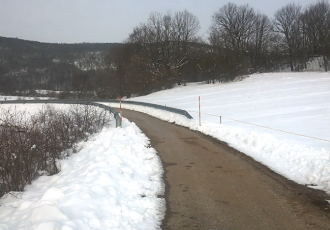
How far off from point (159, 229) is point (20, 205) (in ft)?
8.77

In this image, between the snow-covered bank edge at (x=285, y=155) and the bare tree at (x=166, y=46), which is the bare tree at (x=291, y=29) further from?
the snow-covered bank edge at (x=285, y=155)

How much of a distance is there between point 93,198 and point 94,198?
2 centimetres

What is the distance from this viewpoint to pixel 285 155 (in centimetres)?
892

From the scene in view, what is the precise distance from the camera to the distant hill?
12476cm

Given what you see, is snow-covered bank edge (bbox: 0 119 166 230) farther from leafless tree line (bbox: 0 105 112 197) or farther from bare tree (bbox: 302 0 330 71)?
bare tree (bbox: 302 0 330 71)

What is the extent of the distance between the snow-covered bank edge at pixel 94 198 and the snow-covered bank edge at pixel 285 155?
3478 millimetres

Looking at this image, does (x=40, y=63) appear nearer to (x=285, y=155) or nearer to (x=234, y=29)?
(x=234, y=29)

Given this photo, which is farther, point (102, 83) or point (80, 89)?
point (80, 89)

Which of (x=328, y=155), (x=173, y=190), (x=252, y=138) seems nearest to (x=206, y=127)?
(x=252, y=138)

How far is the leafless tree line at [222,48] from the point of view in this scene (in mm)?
54281

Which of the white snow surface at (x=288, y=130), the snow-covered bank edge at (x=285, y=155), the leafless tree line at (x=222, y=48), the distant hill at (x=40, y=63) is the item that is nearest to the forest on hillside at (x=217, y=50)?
the leafless tree line at (x=222, y=48)

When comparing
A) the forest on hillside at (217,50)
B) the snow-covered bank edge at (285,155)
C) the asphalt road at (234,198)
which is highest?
the forest on hillside at (217,50)

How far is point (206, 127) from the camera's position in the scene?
15547 millimetres

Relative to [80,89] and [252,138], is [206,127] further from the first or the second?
[80,89]
